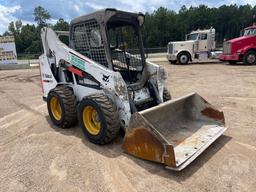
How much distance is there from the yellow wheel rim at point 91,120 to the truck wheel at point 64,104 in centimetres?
60

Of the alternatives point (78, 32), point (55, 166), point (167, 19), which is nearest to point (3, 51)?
point (78, 32)

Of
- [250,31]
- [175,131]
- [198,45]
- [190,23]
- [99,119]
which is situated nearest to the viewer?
[99,119]

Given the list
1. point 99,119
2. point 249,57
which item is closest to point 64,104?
point 99,119

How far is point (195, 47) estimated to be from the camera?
18.7 metres

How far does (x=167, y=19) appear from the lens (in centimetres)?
6538

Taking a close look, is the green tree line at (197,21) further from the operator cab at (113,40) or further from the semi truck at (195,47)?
the operator cab at (113,40)

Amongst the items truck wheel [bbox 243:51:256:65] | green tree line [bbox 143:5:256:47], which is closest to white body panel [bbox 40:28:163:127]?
truck wheel [bbox 243:51:256:65]

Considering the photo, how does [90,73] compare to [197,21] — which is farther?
[197,21]

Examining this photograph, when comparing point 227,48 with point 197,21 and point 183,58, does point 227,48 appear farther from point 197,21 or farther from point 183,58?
point 197,21

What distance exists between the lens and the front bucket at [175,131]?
343cm

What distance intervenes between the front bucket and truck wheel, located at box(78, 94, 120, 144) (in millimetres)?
351

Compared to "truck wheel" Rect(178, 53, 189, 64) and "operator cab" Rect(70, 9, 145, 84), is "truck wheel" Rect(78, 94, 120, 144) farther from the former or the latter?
"truck wheel" Rect(178, 53, 189, 64)

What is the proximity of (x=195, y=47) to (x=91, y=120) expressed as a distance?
15717mm

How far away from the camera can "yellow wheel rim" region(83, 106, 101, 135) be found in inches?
174
